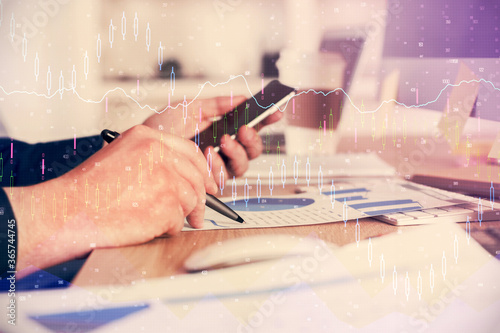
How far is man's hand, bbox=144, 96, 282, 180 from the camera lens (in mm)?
472

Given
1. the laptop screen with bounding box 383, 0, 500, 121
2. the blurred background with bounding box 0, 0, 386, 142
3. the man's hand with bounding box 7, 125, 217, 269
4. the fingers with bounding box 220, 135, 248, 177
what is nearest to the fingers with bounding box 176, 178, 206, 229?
the man's hand with bounding box 7, 125, 217, 269

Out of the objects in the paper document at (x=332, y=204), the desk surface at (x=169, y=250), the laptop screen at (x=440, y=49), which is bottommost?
the desk surface at (x=169, y=250)

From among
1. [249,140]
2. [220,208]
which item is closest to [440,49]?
[249,140]

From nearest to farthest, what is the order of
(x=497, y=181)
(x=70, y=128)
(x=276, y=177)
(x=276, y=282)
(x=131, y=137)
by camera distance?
1. (x=276, y=282)
2. (x=131, y=137)
3. (x=497, y=181)
4. (x=276, y=177)
5. (x=70, y=128)

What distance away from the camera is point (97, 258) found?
290 millimetres

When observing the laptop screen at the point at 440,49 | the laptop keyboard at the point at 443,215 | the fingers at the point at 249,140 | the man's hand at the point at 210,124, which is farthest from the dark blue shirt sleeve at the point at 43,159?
the laptop screen at the point at 440,49

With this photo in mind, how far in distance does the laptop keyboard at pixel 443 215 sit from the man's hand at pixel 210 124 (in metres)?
0.18

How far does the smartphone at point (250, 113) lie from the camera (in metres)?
0.43

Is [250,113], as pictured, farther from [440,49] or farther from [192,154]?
[440,49]

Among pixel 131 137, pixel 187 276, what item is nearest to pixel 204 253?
pixel 187 276

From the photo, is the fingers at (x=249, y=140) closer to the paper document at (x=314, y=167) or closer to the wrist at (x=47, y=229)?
the paper document at (x=314, y=167)

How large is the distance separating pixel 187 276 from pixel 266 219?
0.14 m

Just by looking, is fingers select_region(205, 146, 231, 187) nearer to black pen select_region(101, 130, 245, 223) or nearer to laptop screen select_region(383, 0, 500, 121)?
black pen select_region(101, 130, 245, 223)

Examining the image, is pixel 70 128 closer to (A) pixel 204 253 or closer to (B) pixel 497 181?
(A) pixel 204 253
